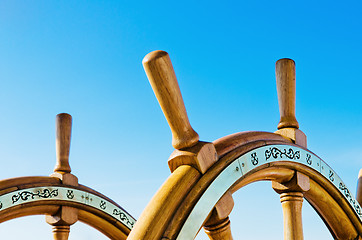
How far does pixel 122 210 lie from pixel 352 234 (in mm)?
1544

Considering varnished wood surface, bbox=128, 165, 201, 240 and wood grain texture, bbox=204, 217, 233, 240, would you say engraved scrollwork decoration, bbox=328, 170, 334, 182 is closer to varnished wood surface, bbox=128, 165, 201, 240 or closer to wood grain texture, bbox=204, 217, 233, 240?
wood grain texture, bbox=204, 217, 233, 240

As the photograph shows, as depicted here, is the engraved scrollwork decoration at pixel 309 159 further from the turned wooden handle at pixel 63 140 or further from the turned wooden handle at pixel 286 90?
the turned wooden handle at pixel 63 140

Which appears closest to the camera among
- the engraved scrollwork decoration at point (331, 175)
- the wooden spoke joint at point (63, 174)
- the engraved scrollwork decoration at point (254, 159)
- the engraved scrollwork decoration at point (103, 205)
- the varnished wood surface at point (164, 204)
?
the varnished wood surface at point (164, 204)

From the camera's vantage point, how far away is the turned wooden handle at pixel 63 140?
2777 mm

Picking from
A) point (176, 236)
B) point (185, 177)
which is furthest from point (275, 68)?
point (176, 236)

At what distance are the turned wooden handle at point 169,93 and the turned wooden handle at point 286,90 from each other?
0.56 metres

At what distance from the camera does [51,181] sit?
276 cm

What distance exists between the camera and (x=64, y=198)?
2.73m

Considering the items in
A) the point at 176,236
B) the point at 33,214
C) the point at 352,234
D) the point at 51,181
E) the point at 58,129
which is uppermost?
the point at 58,129

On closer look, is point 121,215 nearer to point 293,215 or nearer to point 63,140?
point 63,140

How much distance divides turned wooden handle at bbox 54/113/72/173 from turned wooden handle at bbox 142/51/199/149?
1631 millimetres

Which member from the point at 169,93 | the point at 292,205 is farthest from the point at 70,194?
the point at 169,93

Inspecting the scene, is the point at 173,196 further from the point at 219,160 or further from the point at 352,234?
the point at 352,234

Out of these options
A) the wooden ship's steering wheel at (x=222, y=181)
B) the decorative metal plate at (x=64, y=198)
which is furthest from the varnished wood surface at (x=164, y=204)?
the decorative metal plate at (x=64, y=198)
